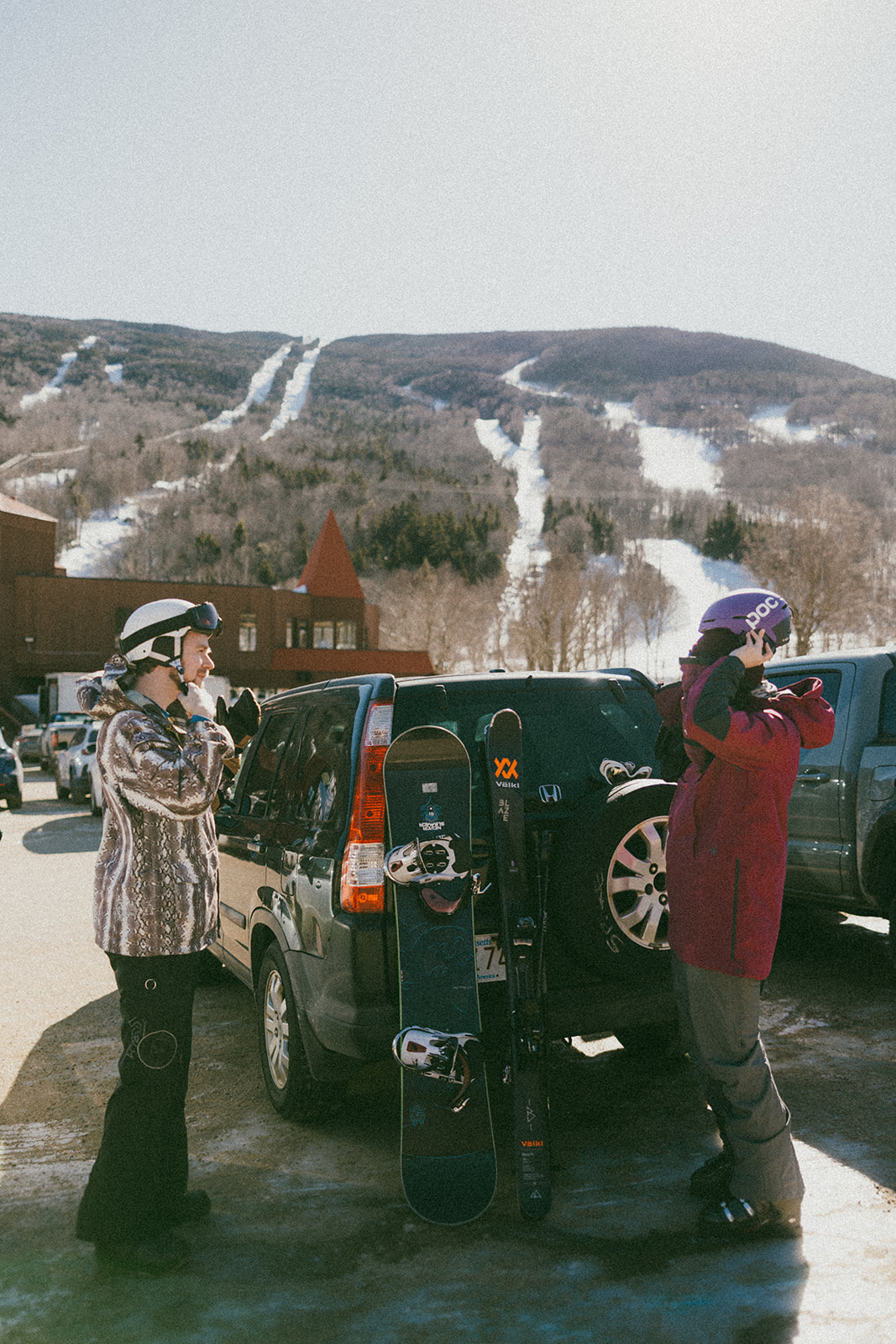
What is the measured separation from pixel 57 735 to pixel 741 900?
2659 centimetres

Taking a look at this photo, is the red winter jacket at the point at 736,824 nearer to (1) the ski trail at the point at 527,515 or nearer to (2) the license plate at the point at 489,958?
(2) the license plate at the point at 489,958

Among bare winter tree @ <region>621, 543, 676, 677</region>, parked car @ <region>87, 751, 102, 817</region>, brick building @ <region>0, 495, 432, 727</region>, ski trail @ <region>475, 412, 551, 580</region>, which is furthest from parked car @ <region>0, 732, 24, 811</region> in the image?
ski trail @ <region>475, 412, 551, 580</region>

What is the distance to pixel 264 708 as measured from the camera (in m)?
5.55

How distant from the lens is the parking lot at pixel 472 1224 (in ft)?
9.38

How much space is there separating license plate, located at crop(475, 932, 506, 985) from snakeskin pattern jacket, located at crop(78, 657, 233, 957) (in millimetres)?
1039

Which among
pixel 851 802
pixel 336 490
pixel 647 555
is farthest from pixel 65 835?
pixel 647 555

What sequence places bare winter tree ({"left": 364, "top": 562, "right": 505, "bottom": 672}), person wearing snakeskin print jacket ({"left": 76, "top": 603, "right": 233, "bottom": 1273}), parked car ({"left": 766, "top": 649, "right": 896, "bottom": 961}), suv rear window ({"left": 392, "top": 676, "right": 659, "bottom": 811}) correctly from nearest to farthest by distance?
person wearing snakeskin print jacket ({"left": 76, "top": 603, "right": 233, "bottom": 1273}) < suv rear window ({"left": 392, "top": 676, "right": 659, "bottom": 811}) < parked car ({"left": 766, "top": 649, "right": 896, "bottom": 961}) < bare winter tree ({"left": 364, "top": 562, "right": 505, "bottom": 672})

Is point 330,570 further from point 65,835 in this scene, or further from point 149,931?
point 149,931

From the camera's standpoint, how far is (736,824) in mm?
3332

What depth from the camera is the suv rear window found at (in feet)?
13.9

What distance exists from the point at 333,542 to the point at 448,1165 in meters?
64.8

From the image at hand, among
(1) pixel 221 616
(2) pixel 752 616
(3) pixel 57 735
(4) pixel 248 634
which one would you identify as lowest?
(4) pixel 248 634

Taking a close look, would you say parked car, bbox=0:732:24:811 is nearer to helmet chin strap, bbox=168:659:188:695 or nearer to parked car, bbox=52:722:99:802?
parked car, bbox=52:722:99:802

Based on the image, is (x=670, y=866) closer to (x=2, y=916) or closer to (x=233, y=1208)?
(x=233, y=1208)
